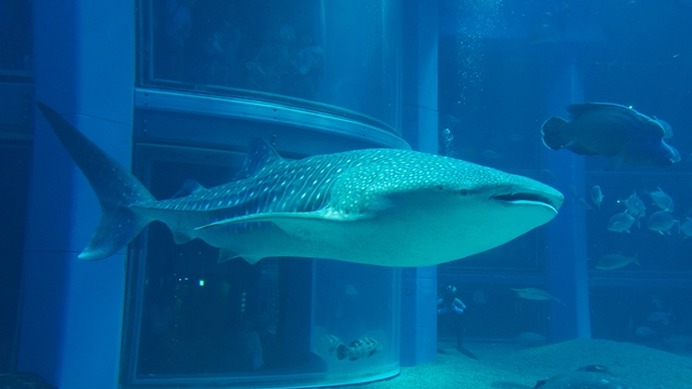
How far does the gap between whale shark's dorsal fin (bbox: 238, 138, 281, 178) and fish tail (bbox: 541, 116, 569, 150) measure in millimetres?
2903

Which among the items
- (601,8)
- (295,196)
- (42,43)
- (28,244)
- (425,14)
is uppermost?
(601,8)

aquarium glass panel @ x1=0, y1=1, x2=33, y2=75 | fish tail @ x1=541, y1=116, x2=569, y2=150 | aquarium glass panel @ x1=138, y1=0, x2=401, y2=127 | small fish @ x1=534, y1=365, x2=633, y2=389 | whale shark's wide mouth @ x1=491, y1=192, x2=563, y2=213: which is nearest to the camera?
whale shark's wide mouth @ x1=491, y1=192, x2=563, y2=213

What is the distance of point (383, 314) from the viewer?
8.59 meters

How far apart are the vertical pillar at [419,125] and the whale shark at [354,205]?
7082mm

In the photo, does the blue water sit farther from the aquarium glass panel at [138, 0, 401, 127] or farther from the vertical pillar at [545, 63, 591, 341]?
the vertical pillar at [545, 63, 591, 341]

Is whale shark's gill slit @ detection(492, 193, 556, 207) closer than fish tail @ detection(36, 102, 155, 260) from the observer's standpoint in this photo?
Yes

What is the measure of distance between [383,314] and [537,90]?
50.6 feet

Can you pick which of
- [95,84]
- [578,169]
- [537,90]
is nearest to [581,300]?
[578,169]

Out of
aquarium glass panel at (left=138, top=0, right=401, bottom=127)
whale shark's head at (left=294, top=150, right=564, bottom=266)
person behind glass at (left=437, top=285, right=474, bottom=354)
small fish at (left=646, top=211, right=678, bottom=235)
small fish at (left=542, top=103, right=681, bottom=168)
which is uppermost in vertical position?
aquarium glass panel at (left=138, top=0, right=401, bottom=127)

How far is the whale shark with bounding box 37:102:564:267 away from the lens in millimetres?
2139

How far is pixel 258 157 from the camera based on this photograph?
4070 mm

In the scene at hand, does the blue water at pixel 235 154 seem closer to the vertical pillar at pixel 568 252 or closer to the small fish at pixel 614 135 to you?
the small fish at pixel 614 135

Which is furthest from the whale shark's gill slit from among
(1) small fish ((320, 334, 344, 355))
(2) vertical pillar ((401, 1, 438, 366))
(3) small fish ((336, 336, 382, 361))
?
(2) vertical pillar ((401, 1, 438, 366))

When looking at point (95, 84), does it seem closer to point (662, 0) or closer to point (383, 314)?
point (383, 314)
